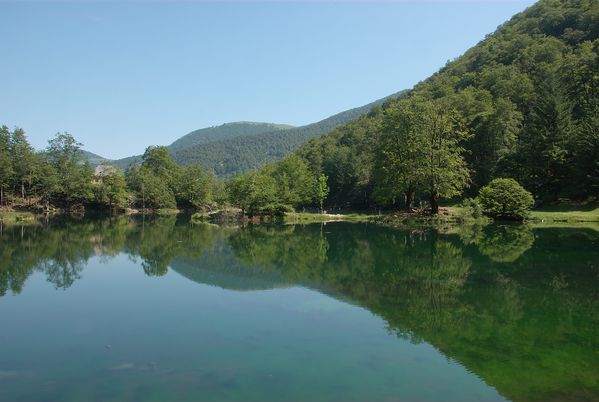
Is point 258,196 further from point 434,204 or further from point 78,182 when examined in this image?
point 78,182

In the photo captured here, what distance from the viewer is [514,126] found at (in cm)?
7312

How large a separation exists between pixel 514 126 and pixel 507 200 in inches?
1190

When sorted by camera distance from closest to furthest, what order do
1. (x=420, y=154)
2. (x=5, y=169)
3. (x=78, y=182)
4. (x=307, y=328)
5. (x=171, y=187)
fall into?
1. (x=307, y=328)
2. (x=420, y=154)
3. (x=5, y=169)
4. (x=78, y=182)
5. (x=171, y=187)

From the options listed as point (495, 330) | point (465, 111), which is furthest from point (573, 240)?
point (465, 111)

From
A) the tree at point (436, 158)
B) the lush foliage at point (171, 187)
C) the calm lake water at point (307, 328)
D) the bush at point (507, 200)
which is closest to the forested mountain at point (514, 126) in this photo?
the tree at point (436, 158)

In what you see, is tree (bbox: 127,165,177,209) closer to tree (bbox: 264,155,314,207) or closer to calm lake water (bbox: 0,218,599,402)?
tree (bbox: 264,155,314,207)

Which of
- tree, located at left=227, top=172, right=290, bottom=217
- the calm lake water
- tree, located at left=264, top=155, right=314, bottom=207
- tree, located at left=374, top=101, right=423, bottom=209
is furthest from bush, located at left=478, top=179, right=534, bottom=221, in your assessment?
tree, located at left=264, top=155, right=314, bottom=207

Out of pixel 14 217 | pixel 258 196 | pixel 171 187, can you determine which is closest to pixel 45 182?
pixel 14 217

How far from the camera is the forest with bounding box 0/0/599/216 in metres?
54.8

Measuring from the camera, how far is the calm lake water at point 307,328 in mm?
8773

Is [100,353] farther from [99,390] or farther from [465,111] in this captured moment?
[465,111]

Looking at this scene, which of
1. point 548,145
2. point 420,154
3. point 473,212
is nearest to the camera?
point 473,212

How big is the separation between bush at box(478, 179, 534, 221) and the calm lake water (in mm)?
23137

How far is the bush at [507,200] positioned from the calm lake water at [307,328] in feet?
75.9
